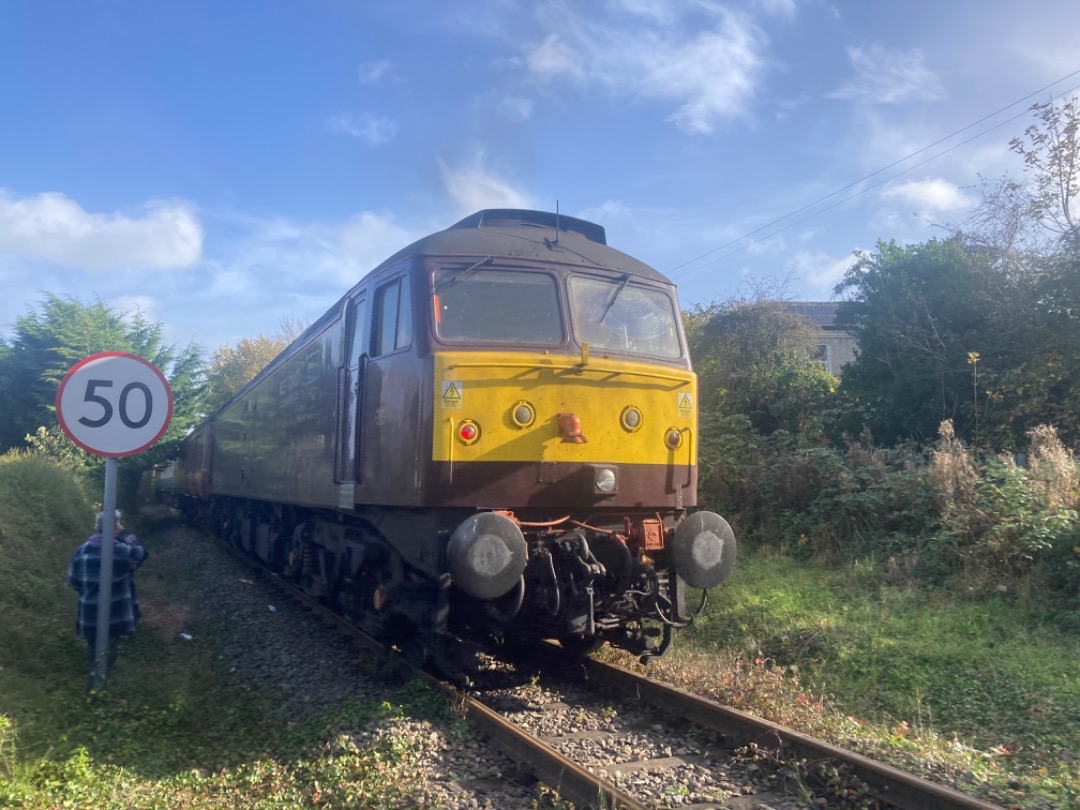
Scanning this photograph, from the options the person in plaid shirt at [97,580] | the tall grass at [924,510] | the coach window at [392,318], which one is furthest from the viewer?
the tall grass at [924,510]

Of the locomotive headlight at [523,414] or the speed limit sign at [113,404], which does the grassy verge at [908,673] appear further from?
the speed limit sign at [113,404]

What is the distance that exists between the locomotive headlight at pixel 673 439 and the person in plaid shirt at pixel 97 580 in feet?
14.5

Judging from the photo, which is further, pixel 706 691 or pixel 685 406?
pixel 685 406

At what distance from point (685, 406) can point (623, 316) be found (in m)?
0.90

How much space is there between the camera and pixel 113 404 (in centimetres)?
605

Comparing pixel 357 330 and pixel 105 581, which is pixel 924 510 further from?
pixel 105 581

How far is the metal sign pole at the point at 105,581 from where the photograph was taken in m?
6.13

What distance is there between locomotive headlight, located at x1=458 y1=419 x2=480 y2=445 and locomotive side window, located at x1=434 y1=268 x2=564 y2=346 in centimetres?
68

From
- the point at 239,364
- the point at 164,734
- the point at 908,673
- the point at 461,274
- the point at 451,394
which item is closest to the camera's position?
the point at 164,734

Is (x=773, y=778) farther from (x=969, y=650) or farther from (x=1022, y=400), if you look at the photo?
(x=1022, y=400)


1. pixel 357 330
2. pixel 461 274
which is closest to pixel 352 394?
pixel 357 330

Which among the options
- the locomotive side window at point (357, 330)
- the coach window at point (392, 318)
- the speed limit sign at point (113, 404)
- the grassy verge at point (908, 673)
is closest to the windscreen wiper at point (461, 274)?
the coach window at point (392, 318)

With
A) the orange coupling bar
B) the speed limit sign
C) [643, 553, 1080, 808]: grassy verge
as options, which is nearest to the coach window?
the orange coupling bar

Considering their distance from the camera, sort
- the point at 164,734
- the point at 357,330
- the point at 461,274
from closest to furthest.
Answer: the point at 164,734
the point at 461,274
the point at 357,330
